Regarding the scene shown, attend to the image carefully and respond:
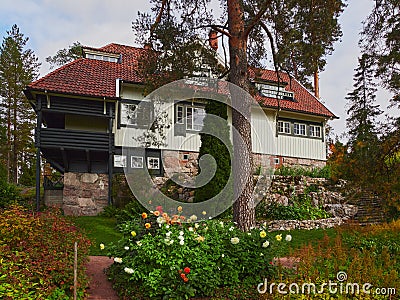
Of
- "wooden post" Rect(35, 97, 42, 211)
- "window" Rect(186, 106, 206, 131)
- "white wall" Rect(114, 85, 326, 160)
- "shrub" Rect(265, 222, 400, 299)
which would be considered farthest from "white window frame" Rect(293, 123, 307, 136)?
"shrub" Rect(265, 222, 400, 299)

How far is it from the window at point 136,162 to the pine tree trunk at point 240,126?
29.8 feet

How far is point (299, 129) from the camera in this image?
20.7 metres

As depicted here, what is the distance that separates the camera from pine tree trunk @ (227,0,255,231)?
26.8 ft

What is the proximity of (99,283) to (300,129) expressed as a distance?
16241 millimetres

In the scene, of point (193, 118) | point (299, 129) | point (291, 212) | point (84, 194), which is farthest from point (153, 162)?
point (299, 129)

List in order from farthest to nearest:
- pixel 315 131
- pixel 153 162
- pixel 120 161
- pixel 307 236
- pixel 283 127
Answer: pixel 315 131
pixel 283 127
pixel 153 162
pixel 120 161
pixel 307 236

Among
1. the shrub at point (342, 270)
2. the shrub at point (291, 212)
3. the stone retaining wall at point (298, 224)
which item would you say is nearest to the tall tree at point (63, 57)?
the shrub at point (291, 212)

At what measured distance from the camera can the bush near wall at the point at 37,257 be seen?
4.97 metres

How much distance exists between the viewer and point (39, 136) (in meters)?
14.5

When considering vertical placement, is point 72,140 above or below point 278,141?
below

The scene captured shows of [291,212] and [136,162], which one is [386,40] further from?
[136,162]

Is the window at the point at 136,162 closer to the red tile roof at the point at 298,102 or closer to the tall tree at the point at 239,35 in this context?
the red tile roof at the point at 298,102

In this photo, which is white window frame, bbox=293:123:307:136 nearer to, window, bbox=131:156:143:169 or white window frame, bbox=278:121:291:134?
white window frame, bbox=278:121:291:134

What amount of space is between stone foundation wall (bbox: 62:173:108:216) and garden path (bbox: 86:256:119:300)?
7909 millimetres
